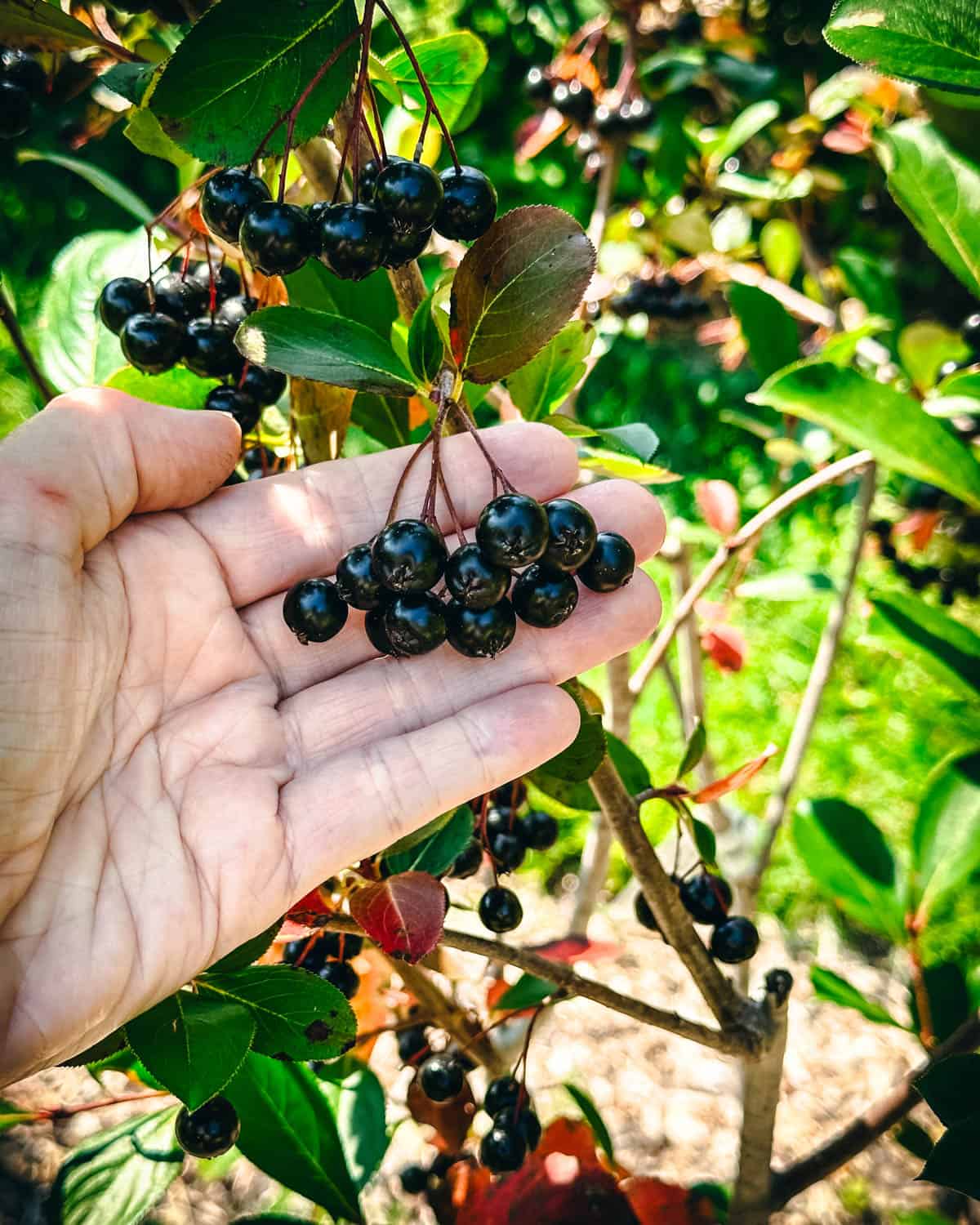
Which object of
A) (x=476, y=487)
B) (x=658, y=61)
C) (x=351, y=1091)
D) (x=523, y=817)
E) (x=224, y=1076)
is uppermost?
(x=658, y=61)

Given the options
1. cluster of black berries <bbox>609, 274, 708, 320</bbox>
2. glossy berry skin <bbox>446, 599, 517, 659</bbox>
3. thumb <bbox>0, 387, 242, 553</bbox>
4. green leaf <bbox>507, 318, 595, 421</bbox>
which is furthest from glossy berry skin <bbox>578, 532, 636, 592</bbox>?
cluster of black berries <bbox>609, 274, 708, 320</bbox>

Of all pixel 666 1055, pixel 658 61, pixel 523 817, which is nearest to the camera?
pixel 523 817

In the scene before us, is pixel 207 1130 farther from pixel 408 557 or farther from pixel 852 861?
pixel 852 861

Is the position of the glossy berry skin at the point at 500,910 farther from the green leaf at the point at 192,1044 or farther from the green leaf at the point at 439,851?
the green leaf at the point at 192,1044

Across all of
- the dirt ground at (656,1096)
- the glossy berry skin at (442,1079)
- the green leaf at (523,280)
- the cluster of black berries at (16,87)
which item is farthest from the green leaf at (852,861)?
the cluster of black berries at (16,87)

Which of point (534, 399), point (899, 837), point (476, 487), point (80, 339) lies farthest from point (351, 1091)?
point (899, 837)

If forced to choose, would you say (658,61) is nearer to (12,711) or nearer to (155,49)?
(155,49)

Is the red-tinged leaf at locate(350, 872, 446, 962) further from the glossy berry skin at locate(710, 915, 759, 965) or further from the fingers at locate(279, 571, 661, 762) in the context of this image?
the glossy berry skin at locate(710, 915, 759, 965)
